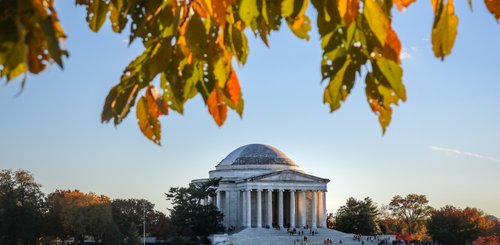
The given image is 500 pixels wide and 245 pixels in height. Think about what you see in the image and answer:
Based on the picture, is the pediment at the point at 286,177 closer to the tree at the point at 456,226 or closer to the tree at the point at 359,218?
the tree at the point at 359,218

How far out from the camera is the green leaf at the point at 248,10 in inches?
127

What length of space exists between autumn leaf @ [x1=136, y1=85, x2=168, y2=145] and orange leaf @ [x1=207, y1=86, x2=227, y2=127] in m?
0.21

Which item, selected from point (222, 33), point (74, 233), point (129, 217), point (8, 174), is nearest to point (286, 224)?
point (129, 217)

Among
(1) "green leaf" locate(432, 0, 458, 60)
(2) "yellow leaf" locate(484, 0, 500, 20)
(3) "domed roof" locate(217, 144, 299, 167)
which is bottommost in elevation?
(1) "green leaf" locate(432, 0, 458, 60)

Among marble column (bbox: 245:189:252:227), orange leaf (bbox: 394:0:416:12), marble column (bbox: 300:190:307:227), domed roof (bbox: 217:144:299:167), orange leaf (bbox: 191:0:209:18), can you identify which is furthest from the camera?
domed roof (bbox: 217:144:299:167)

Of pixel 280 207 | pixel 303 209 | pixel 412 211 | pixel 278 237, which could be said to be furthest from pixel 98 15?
pixel 412 211

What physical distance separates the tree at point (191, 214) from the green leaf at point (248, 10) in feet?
231

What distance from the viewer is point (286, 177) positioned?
81875 millimetres

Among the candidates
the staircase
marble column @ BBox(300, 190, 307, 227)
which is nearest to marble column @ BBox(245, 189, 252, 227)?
the staircase

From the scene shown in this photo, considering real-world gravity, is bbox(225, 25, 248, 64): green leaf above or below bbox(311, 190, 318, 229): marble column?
below

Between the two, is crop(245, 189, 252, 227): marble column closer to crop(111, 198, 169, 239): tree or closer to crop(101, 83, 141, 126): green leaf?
crop(111, 198, 169, 239): tree

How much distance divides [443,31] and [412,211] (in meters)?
101

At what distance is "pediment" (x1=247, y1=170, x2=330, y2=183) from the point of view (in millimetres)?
80688

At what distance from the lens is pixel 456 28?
322cm
